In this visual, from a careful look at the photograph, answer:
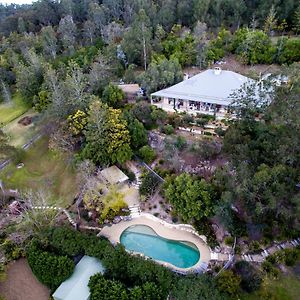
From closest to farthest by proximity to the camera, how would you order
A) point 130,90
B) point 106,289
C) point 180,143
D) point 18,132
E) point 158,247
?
1. point 106,289
2. point 158,247
3. point 180,143
4. point 18,132
5. point 130,90

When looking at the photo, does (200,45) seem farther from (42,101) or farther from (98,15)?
(98,15)

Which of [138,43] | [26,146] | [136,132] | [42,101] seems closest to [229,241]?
[136,132]

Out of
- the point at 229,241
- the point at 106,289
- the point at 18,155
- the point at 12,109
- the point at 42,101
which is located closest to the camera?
the point at 106,289

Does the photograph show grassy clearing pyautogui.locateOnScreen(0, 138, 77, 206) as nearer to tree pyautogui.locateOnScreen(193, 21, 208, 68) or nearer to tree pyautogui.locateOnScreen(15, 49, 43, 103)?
tree pyautogui.locateOnScreen(15, 49, 43, 103)

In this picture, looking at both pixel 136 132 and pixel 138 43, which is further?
pixel 138 43

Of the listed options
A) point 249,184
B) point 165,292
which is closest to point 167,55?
point 249,184

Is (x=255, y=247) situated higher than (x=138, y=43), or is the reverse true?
(x=138, y=43)
